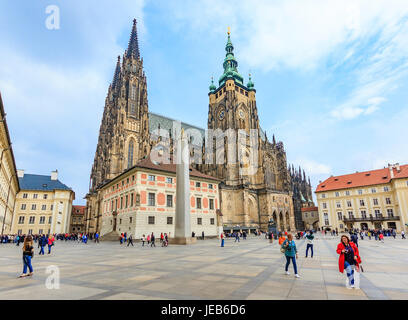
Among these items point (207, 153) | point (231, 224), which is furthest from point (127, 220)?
point (207, 153)

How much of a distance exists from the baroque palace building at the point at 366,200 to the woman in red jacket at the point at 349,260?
167 feet

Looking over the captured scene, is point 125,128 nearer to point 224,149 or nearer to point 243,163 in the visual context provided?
point 224,149

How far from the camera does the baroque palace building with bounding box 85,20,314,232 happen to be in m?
52.3

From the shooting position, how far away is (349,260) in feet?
20.1

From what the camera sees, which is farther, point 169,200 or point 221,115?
point 221,115

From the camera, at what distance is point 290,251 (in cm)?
748

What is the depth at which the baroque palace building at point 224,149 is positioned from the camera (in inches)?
2059

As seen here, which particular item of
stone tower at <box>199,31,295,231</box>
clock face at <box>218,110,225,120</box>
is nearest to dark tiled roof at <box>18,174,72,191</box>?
stone tower at <box>199,31,295,231</box>

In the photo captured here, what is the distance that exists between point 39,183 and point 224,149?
49.1 meters

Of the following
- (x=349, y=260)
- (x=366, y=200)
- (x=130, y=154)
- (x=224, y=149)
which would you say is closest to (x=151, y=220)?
(x=349, y=260)

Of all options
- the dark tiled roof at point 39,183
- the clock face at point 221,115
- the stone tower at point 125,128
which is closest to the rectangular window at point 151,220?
the stone tower at point 125,128

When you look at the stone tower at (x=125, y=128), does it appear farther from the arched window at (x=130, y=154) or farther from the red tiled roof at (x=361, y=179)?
the red tiled roof at (x=361, y=179)

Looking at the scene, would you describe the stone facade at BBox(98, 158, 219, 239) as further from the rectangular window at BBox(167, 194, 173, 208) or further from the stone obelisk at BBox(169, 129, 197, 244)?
the stone obelisk at BBox(169, 129, 197, 244)
